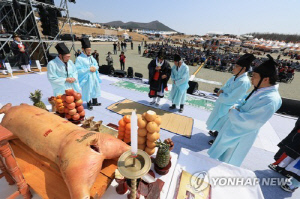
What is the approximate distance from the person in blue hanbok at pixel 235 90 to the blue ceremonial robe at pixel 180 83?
1.40 m

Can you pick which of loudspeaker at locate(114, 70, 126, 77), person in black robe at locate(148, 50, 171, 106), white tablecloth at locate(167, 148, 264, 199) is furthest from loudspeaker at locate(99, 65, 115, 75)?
white tablecloth at locate(167, 148, 264, 199)

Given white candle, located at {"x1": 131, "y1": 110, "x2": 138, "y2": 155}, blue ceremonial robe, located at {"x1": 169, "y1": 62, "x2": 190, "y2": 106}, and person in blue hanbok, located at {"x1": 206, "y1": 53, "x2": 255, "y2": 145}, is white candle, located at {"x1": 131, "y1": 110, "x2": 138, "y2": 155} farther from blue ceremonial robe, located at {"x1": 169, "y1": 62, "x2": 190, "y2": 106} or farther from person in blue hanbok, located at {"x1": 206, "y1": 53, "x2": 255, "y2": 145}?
blue ceremonial robe, located at {"x1": 169, "y1": 62, "x2": 190, "y2": 106}

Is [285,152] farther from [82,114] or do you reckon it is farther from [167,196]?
[82,114]

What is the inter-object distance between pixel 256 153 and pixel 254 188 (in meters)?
2.19

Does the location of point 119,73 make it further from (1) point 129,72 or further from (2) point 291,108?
(2) point 291,108

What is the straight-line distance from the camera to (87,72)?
398 cm

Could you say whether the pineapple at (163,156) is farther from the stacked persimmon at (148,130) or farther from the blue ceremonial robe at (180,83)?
the blue ceremonial robe at (180,83)

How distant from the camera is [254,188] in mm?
1423

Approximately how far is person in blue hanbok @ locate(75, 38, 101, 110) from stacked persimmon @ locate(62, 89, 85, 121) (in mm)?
1918

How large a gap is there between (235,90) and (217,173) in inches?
72.6

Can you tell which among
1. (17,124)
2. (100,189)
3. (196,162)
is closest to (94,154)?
(100,189)

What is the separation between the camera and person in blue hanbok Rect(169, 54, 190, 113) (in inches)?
170

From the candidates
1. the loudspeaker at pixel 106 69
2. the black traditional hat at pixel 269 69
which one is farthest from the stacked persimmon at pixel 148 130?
the loudspeaker at pixel 106 69

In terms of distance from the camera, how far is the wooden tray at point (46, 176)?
1.16 meters
